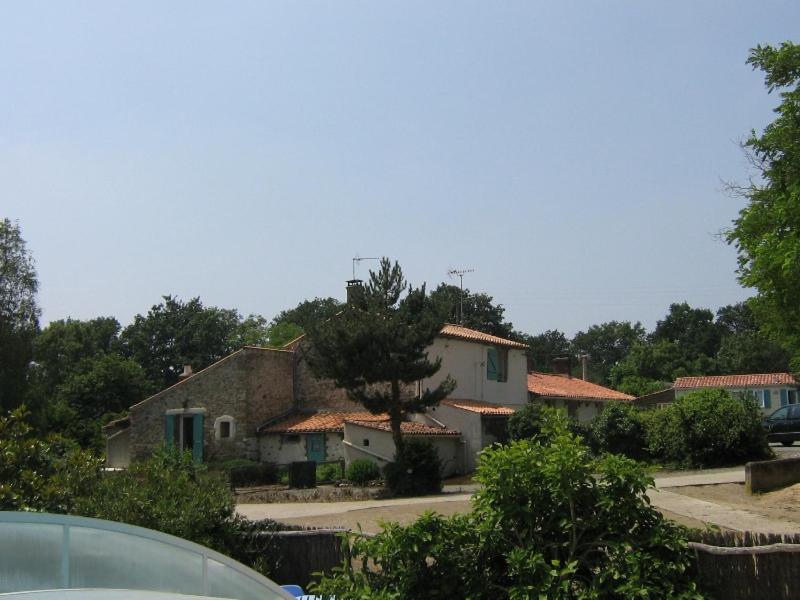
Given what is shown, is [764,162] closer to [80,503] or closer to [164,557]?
[80,503]

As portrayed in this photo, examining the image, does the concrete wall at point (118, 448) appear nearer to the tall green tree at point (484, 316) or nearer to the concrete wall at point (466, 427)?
the concrete wall at point (466, 427)

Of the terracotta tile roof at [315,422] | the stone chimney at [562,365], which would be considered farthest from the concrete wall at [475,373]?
the stone chimney at [562,365]

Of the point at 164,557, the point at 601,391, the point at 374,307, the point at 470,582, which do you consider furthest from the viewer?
the point at 601,391

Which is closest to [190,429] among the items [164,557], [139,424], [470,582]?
[139,424]

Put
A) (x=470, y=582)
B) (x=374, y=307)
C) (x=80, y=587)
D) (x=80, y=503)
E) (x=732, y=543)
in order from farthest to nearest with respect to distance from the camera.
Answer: (x=374, y=307) → (x=80, y=503) → (x=732, y=543) → (x=470, y=582) → (x=80, y=587)

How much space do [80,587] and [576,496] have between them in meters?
5.47

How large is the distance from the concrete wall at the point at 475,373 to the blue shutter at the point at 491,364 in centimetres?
20

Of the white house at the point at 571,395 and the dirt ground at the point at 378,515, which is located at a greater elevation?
the white house at the point at 571,395

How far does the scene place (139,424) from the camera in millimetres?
36094

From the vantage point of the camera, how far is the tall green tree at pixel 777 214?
42.7ft

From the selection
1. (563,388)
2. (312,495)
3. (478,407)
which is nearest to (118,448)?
(312,495)

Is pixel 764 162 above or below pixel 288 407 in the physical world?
above

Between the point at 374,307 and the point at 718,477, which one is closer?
the point at 718,477

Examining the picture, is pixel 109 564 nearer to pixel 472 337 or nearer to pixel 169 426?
pixel 472 337
